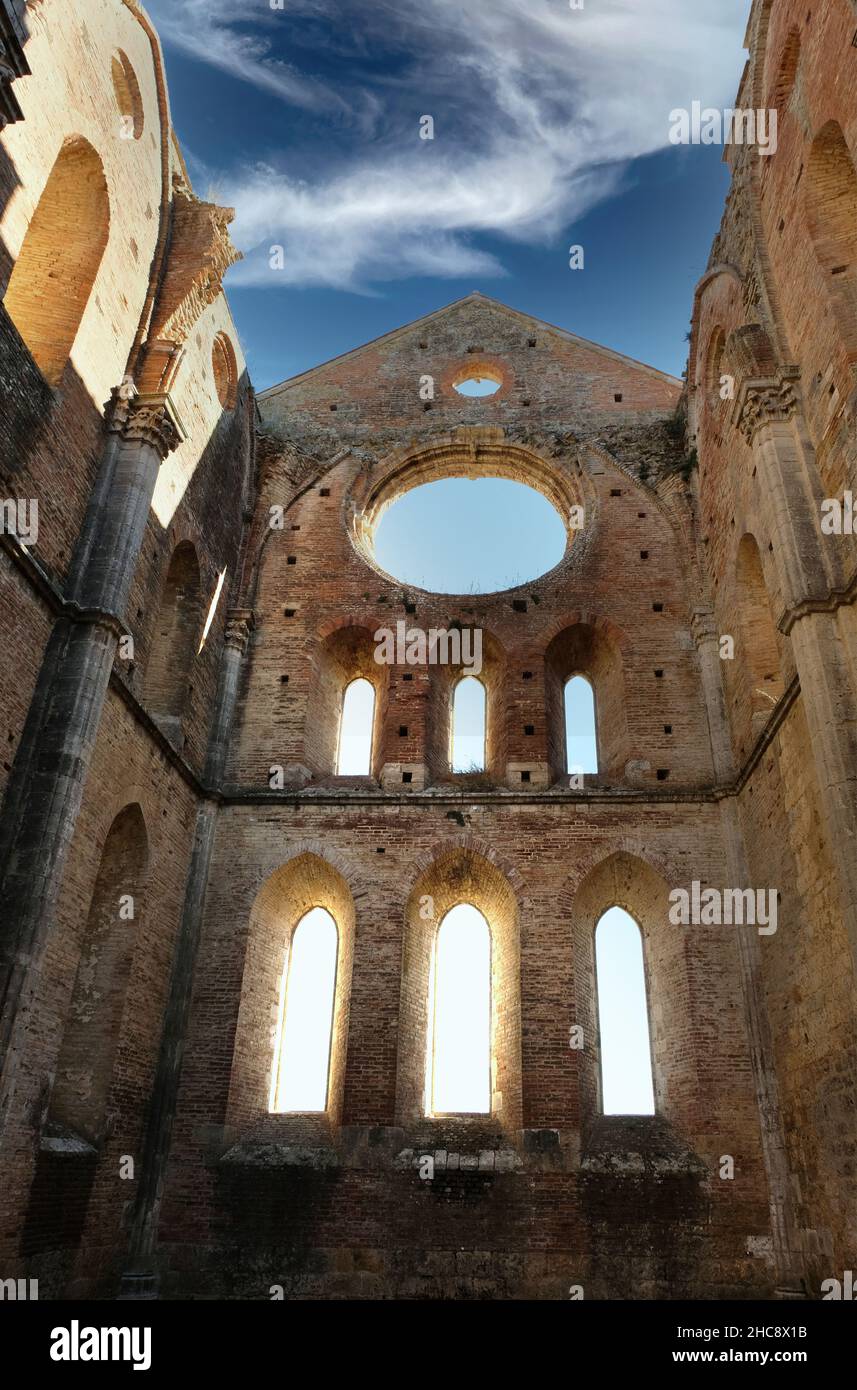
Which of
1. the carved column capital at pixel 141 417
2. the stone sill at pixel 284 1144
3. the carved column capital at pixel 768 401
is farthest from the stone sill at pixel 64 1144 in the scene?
the carved column capital at pixel 768 401

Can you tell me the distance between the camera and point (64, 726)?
8.75 m

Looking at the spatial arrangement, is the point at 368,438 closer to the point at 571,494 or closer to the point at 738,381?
the point at 571,494

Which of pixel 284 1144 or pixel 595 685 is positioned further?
pixel 595 685

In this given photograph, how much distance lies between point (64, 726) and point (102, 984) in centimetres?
336

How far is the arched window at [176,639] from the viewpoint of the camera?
41.4 ft

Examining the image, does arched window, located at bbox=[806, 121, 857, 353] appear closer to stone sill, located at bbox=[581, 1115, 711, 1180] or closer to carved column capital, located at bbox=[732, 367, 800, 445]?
carved column capital, located at bbox=[732, 367, 800, 445]

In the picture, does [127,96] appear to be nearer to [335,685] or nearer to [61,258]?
[61,258]

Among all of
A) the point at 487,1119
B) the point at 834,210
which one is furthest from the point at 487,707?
the point at 834,210

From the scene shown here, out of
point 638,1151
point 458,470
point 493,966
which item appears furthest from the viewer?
point 458,470

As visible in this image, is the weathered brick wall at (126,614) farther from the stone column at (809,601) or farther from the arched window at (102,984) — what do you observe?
the stone column at (809,601)

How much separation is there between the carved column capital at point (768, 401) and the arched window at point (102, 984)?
8646 millimetres

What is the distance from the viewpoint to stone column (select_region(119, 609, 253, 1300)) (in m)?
9.95

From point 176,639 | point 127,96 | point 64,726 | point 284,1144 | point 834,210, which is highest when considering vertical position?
point 127,96
